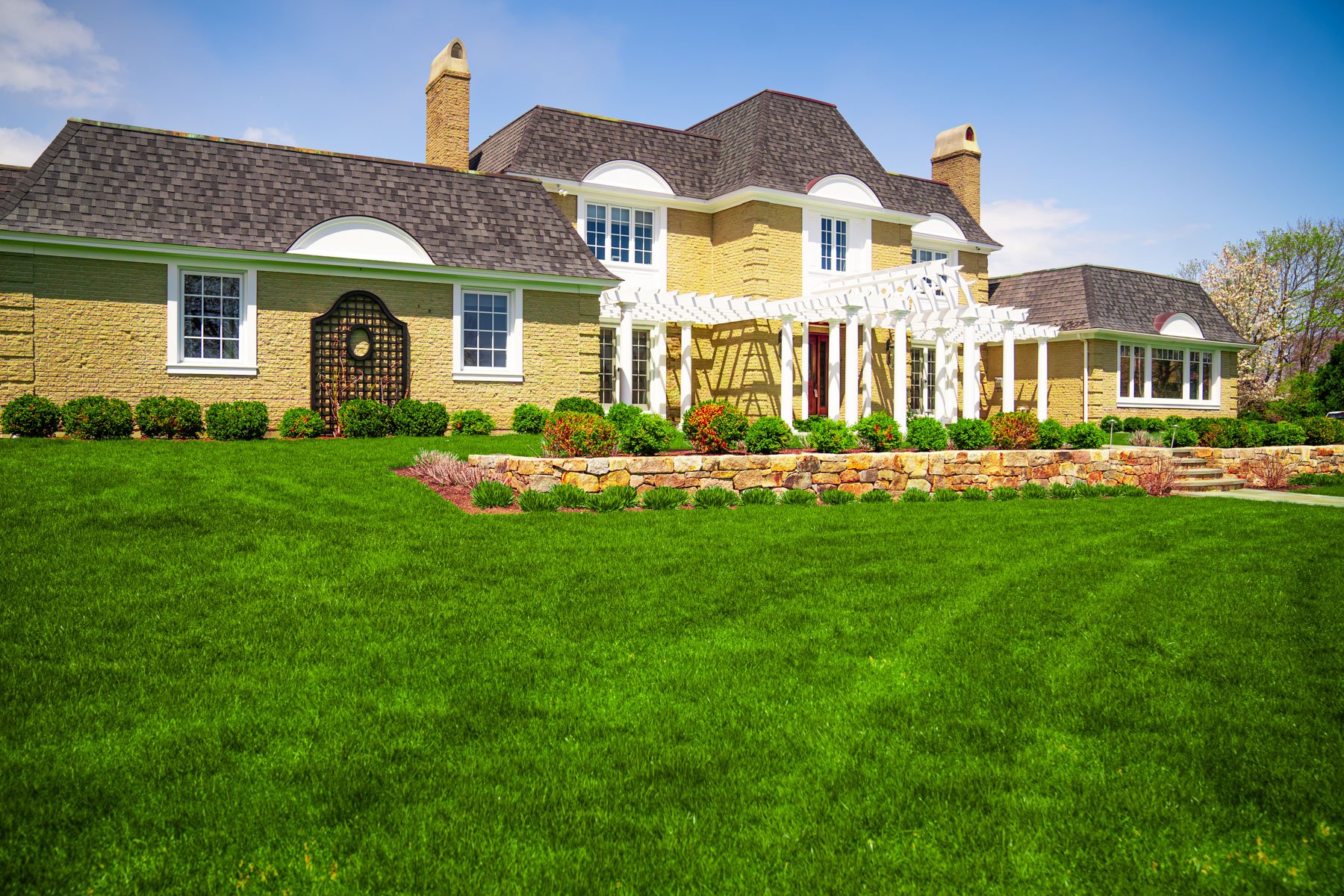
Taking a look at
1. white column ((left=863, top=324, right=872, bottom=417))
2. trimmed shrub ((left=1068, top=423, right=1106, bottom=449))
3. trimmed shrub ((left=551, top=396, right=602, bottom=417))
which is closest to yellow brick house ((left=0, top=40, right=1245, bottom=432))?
white column ((left=863, top=324, right=872, bottom=417))

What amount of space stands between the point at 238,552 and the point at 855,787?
5353 mm

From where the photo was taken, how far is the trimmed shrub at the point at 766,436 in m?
12.2

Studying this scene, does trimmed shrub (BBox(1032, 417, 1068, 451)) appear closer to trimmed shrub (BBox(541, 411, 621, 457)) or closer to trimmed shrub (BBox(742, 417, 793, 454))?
trimmed shrub (BBox(742, 417, 793, 454))

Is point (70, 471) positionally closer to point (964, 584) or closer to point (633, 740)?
point (633, 740)

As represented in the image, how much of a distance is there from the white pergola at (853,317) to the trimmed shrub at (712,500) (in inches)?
296

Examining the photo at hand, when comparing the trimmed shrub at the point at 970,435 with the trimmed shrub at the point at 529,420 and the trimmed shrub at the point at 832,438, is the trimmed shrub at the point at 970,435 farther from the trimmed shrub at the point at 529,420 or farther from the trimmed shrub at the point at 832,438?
the trimmed shrub at the point at 529,420

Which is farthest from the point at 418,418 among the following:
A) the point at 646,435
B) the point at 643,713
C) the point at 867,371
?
the point at 643,713

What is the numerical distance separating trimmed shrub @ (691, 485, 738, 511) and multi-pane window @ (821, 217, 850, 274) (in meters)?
13.5

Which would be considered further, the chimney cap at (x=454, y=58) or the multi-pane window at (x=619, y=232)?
the multi-pane window at (x=619, y=232)

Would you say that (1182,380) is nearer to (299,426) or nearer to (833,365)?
(833,365)

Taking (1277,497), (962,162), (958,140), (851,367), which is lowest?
(1277,497)

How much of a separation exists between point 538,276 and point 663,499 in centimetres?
887

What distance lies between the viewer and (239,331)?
52.5 ft

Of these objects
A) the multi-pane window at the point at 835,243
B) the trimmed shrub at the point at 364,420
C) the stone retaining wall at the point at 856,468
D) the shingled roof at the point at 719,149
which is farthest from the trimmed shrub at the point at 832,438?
the multi-pane window at the point at 835,243
